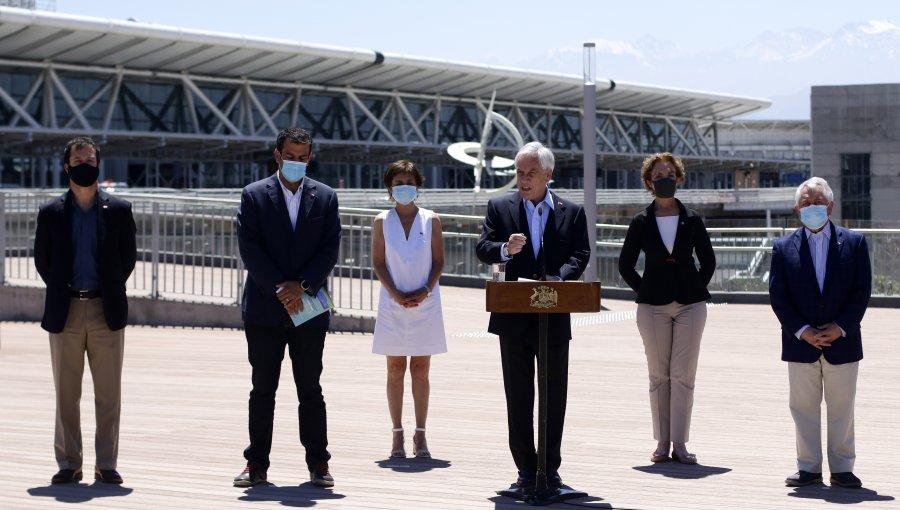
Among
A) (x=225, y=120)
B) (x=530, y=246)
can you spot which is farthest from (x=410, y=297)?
(x=225, y=120)

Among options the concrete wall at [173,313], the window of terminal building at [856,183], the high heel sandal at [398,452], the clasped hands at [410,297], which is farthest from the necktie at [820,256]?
the window of terminal building at [856,183]

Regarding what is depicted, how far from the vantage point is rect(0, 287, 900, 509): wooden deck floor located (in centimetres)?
664

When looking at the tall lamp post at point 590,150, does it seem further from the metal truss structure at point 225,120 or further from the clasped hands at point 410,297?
the metal truss structure at point 225,120

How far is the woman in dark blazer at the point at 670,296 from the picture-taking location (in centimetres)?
752

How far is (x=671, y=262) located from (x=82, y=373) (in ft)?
10.7

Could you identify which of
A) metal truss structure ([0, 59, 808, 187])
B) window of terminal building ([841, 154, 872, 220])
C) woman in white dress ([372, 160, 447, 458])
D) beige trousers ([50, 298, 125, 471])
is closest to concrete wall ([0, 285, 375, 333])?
woman in white dress ([372, 160, 447, 458])

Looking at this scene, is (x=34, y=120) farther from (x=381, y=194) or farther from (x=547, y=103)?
(x=547, y=103)

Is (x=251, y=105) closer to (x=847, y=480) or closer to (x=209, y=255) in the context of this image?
(x=209, y=255)

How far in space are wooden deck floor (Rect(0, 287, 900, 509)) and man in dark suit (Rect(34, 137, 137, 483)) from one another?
30 centimetres

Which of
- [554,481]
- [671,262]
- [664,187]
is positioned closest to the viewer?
[554,481]

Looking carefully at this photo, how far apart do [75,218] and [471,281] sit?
14029 millimetres

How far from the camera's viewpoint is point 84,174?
6934mm

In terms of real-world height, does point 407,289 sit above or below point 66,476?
above

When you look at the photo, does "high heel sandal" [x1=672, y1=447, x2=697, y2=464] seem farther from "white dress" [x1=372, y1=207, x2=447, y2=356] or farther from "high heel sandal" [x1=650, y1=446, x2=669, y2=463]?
"white dress" [x1=372, y1=207, x2=447, y2=356]
